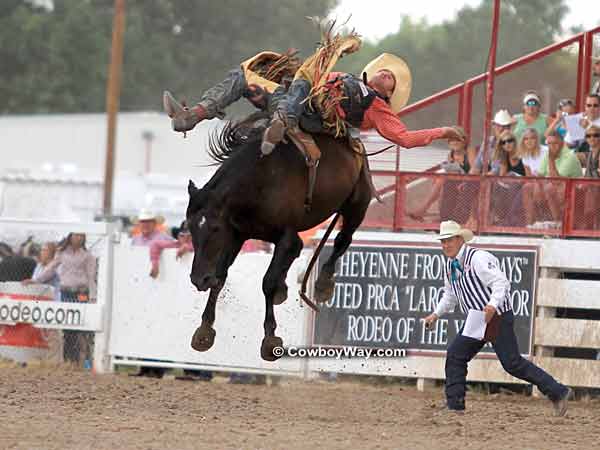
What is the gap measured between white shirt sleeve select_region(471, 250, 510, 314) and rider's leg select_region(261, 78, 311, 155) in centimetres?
216

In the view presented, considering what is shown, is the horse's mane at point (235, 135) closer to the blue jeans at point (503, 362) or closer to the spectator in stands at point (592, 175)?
the blue jeans at point (503, 362)

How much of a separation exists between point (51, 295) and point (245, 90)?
15.8 ft

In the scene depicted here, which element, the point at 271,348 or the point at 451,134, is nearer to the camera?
the point at 271,348

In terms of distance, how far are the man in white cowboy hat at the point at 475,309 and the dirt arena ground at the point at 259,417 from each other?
9.8 inches

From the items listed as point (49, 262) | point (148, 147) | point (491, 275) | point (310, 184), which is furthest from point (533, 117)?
point (148, 147)

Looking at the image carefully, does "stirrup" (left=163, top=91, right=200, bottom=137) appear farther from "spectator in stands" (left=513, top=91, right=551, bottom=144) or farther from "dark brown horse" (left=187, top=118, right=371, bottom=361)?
"spectator in stands" (left=513, top=91, right=551, bottom=144)

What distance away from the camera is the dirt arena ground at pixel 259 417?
830cm

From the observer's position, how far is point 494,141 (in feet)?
41.6

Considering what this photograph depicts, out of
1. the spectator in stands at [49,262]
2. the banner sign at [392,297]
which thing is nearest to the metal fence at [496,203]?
the banner sign at [392,297]

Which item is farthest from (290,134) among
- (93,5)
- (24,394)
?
(93,5)

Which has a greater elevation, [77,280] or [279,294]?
[279,294]

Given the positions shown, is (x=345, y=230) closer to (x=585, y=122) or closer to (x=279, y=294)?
(x=279, y=294)

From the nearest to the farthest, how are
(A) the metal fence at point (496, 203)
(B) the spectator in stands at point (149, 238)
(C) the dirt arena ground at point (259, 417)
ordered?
(C) the dirt arena ground at point (259, 417) < (A) the metal fence at point (496, 203) < (B) the spectator in stands at point (149, 238)

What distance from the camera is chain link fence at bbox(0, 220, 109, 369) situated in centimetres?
1308
